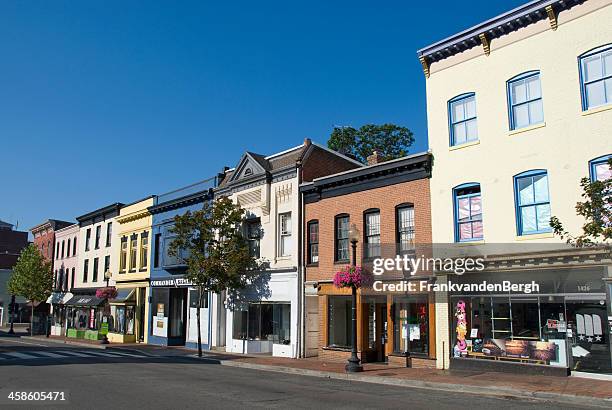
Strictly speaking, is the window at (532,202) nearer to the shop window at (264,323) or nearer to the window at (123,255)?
the shop window at (264,323)

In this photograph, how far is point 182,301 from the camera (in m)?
34.1

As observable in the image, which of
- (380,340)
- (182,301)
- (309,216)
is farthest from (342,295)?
(182,301)

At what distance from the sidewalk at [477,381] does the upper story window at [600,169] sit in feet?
18.4

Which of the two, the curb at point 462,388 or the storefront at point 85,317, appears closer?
the curb at point 462,388

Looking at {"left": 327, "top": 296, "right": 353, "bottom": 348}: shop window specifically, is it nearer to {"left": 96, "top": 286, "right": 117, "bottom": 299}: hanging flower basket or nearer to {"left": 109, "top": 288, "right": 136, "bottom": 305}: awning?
{"left": 109, "top": 288, "right": 136, "bottom": 305}: awning

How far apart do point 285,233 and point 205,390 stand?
12748 millimetres

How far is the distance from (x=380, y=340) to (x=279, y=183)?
8.99 metres

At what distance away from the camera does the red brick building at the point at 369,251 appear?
20.3 metres

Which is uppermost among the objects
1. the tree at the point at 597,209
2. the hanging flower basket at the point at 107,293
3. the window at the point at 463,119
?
the window at the point at 463,119

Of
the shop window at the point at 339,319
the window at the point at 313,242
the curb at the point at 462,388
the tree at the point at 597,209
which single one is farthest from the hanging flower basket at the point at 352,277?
the tree at the point at 597,209

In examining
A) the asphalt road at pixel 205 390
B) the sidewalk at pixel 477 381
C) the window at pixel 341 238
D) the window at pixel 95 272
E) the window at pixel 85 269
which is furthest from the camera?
the window at pixel 85 269

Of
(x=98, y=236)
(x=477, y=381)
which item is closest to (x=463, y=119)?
(x=477, y=381)

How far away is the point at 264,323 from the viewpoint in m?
26.7

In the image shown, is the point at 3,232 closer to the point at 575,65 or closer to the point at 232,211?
the point at 232,211
